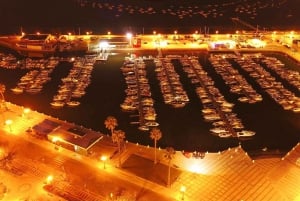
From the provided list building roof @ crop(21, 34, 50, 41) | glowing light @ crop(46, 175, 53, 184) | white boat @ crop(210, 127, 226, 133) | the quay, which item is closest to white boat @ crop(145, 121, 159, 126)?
the quay

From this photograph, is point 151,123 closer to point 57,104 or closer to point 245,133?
point 245,133

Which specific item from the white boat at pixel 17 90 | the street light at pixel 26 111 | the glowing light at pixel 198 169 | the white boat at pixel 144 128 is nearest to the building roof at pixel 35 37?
the white boat at pixel 17 90

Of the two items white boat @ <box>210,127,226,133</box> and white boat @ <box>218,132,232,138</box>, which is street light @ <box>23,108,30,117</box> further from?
white boat @ <box>218,132,232,138</box>

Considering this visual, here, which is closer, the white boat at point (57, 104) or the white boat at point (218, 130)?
the white boat at point (218, 130)

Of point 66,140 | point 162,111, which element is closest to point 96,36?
point 162,111

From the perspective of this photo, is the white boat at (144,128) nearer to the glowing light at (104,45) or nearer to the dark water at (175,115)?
the dark water at (175,115)

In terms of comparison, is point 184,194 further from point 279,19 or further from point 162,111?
point 279,19

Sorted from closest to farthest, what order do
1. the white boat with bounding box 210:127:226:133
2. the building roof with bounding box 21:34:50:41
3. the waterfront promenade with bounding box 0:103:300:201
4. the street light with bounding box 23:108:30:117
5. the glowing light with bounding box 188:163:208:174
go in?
the waterfront promenade with bounding box 0:103:300:201, the glowing light with bounding box 188:163:208:174, the white boat with bounding box 210:127:226:133, the street light with bounding box 23:108:30:117, the building roof with bounding box 21:34:50:41

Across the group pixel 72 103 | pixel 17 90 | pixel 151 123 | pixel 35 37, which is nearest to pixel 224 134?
pixel 151 123
